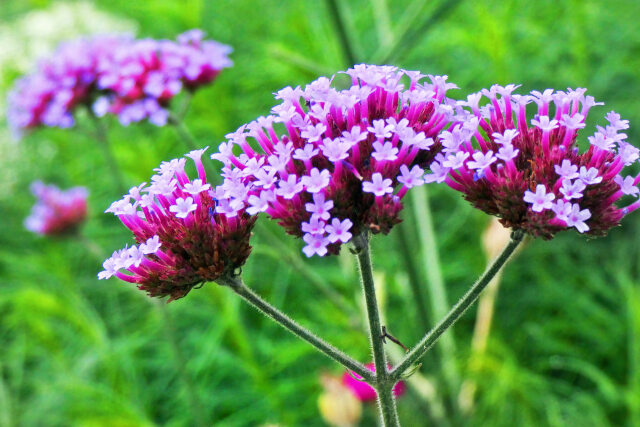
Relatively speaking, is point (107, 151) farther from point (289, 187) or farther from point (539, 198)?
point (539, 198)

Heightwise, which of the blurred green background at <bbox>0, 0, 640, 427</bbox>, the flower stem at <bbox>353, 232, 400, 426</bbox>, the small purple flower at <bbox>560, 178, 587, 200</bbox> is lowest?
the blurred green background at <bbox>0, 0, 640, 427</bbox>

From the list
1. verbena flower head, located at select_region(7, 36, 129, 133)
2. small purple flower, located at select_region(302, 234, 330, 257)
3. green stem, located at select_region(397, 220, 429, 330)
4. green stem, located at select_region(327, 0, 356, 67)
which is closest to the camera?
small purple flower, located at select_region(302, 234, 330, 257)

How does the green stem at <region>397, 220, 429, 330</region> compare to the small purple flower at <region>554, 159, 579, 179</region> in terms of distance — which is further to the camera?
the green stem at <region>397, 220, 429, 330</region>

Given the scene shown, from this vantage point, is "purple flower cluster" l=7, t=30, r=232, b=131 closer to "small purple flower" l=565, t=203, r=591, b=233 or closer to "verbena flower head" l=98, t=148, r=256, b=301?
"verbena flower head" l=98, t=148, r=256, b=301

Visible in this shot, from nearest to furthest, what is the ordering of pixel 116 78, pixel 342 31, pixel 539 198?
pixel 539 198 < pixel 342 31 < pixel 116 78

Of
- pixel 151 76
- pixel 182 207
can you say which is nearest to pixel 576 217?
pixel 182 207

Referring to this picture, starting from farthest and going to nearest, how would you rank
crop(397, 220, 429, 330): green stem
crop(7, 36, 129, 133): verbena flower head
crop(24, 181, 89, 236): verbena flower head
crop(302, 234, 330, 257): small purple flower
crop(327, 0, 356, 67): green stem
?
1. crop(24, 181, 89, 236): verbena flower head
2. crop(7, 36, 129, 133): verbena flower head
3. crop(397, 220, 429, 330): green stem
4. crop(327, 0, 356, 67): green stem
5. crop(302, 234, 330, 257): small purple flower

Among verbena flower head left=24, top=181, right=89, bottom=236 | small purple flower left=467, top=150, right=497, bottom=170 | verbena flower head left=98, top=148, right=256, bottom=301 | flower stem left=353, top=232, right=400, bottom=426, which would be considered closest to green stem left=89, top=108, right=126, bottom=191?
verbena flower head left=24, top=181, right=89, bottom=236

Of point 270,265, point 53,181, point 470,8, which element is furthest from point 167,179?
point 53,181
